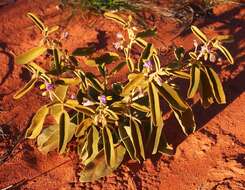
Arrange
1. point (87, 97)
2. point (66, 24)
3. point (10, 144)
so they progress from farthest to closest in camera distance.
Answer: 1. point (66, 24)
2. point (10, 144)
3. point (87, 97)

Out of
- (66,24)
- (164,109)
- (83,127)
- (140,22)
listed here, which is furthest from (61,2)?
(83,127)

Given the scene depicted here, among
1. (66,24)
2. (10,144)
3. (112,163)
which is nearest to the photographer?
(112,163)

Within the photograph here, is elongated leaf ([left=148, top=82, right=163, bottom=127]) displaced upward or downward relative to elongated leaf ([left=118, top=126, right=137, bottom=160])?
upward

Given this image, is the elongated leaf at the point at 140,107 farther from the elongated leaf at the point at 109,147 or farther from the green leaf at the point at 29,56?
the green leaf at the point at 29,56

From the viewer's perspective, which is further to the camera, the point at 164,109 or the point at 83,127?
the point at 164,109

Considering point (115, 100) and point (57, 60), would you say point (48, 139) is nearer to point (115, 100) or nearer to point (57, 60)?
point (115, 100)

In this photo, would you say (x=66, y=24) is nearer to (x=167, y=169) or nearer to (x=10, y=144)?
(x=10, y=144)

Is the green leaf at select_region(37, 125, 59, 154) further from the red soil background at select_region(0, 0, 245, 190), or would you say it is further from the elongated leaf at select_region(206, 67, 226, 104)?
the elongated leaf at select_region(206, 67, 226, 104)

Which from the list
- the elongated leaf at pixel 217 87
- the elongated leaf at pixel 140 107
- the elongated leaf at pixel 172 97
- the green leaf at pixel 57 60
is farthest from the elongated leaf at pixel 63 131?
the elongated leaf at pixel 217 87

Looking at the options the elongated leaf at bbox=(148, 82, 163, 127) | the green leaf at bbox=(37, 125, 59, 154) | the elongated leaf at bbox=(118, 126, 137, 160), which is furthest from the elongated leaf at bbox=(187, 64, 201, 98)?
the green leaf at bbox=(37, 125, 59, 154)
